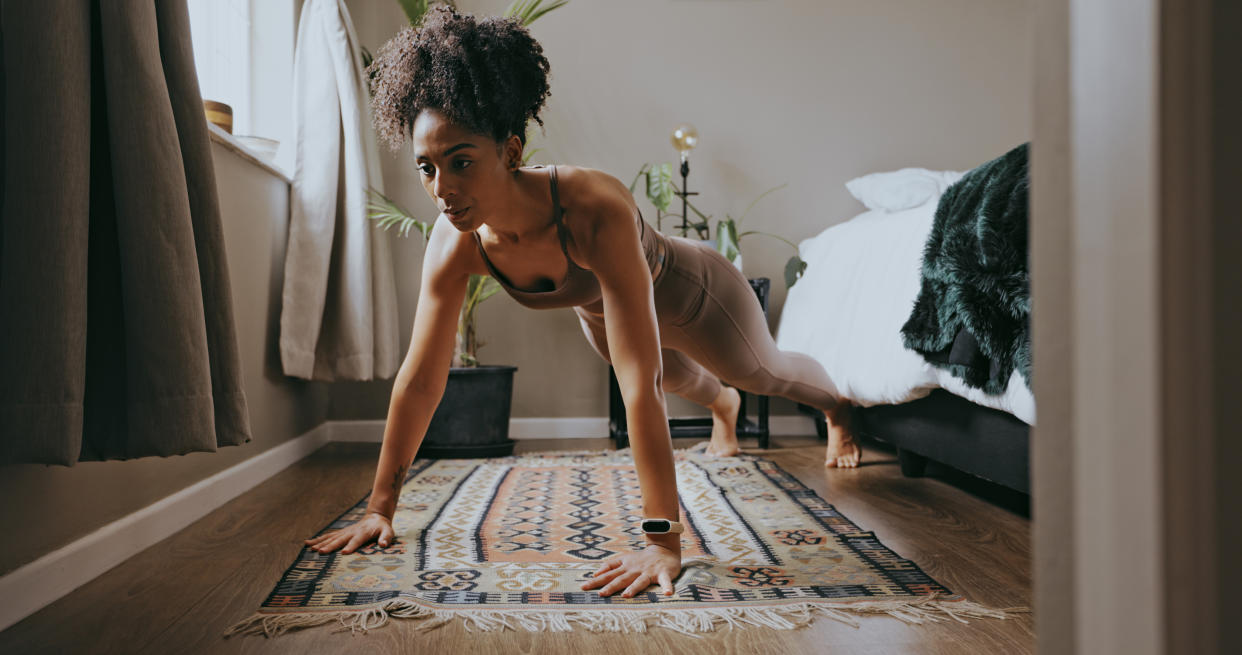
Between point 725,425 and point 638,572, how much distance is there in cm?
139

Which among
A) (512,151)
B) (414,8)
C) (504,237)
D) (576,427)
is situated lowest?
(576,427)

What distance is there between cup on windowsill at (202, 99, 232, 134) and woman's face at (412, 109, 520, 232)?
1.14 meters

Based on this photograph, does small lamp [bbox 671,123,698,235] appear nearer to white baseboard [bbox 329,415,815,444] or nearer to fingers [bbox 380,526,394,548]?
white baseboard [bbox 329,415,815,444]

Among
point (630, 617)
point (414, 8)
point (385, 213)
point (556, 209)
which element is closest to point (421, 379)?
point (556, 209)

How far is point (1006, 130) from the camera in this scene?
3.37 meters

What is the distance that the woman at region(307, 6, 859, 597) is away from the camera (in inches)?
45.3

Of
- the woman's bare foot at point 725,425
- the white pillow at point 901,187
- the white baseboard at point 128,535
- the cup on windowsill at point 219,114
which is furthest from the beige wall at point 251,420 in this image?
the white pillow at point 901,187

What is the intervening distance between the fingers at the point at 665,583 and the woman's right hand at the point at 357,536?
1.75ft

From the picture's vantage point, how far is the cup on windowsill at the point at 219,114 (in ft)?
6.53

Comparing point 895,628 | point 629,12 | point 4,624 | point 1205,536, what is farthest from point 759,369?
point 629,12

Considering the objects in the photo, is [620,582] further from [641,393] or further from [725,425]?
[725,425]

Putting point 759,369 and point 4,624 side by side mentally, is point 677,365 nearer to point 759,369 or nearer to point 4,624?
point 759,369

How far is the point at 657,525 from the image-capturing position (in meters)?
1.18

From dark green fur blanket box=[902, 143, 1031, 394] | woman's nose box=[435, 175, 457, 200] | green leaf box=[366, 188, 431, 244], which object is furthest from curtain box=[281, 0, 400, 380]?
dark green fur blanket box=[902, 143, 1031, 394]
